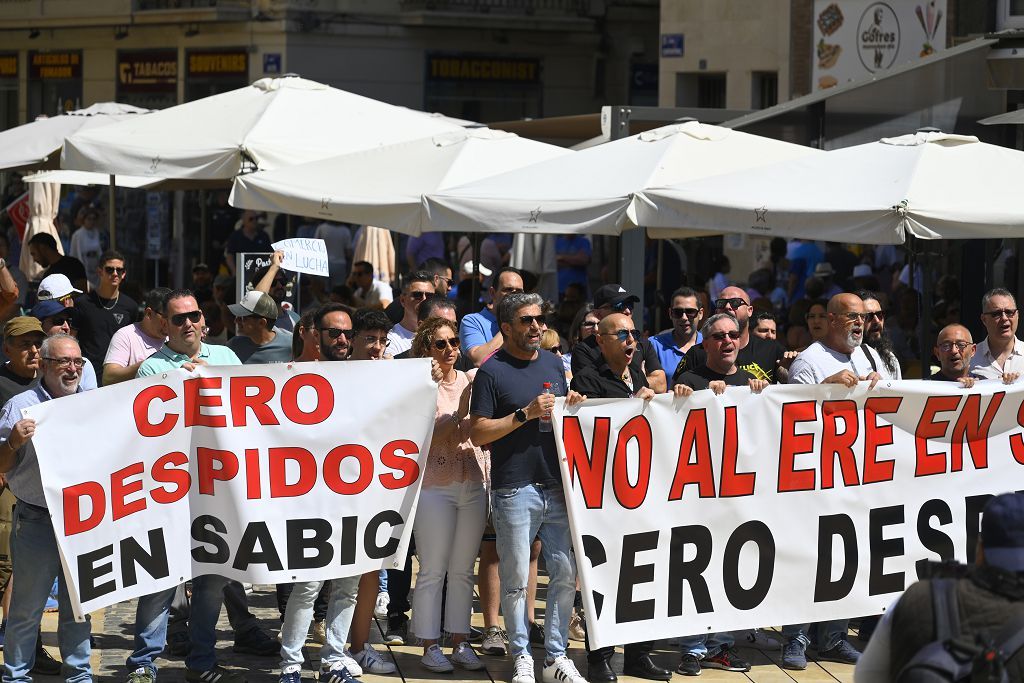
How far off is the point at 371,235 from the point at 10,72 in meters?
22.6

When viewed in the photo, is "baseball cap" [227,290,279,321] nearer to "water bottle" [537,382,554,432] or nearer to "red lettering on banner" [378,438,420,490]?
"red lettering on banner" [378,438,420,490]

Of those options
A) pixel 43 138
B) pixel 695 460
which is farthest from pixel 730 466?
pixel 43 138

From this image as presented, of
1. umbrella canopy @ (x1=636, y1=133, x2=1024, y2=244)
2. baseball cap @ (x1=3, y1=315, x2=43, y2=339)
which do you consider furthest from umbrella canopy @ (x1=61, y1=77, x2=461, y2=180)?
baseball cap @ (x1=3, y1=315, x2=43, y2=339)

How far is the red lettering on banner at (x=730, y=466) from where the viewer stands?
7828mm

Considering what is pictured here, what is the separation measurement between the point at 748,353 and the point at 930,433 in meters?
1.38

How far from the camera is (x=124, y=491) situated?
7.27 metres

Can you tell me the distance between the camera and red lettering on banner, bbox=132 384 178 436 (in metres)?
7.30

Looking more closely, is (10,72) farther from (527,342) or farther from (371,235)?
(527,342)

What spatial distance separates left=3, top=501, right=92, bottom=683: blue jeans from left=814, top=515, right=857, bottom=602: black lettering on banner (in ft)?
11.4

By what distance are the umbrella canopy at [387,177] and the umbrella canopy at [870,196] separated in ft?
6.11

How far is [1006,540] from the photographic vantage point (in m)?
4.20

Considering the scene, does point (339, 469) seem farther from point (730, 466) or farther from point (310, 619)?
point (730, 466)

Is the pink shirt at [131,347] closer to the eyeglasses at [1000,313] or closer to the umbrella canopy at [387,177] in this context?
the umbrella canopy at [387,177]

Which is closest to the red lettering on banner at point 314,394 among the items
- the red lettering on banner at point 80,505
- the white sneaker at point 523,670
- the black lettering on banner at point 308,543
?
the black lettering on banner at point 308,543
